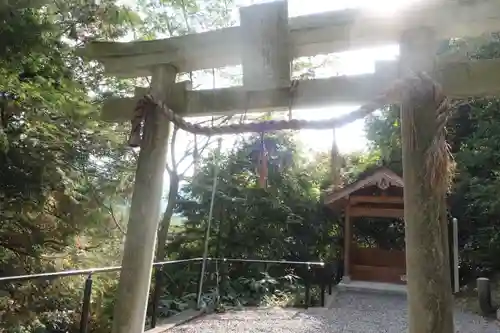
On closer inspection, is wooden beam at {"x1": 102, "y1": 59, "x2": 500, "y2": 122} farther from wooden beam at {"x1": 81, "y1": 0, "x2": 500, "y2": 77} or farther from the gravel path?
the gravel path

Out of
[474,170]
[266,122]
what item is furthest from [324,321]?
[474,170]

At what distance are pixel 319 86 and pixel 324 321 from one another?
174 inches

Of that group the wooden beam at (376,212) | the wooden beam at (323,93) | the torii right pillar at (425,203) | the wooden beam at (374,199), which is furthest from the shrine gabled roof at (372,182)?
the torii right pillar at (425,203)

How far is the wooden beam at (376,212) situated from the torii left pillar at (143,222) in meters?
7.92

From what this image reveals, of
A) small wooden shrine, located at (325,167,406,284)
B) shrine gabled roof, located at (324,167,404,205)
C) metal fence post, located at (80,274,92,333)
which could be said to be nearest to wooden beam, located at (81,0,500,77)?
metal fence post, located at (80,274,92,333)

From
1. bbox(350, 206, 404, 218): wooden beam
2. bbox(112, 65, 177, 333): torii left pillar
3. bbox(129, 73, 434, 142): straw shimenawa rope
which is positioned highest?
bbox(350, 206, 404, 218): wooden beam

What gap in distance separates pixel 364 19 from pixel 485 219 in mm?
8349

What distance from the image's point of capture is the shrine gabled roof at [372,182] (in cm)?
873

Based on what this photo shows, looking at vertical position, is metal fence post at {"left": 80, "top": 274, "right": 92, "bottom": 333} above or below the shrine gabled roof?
below

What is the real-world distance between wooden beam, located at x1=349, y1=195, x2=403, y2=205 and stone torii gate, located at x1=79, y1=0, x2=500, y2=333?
7693mm

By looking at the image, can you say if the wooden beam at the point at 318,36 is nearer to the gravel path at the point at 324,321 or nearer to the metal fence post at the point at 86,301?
the metal fence post at the point at 86,301

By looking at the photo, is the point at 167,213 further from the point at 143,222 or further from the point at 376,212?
the point at 143,222

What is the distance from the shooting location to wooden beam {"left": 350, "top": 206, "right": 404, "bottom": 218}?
30.5ft

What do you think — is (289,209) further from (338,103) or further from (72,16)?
(338,103)
